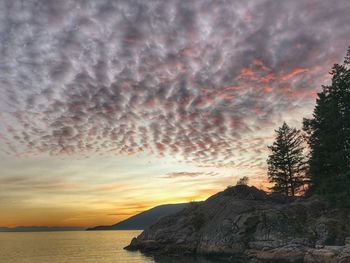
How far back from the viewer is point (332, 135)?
56094 millimetres

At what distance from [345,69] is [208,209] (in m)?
33.6

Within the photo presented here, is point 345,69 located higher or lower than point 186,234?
higher

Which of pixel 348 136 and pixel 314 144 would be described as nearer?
pixel 348 136

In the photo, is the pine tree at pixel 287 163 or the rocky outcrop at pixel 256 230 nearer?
the rocky outcrop at pixel 256 230

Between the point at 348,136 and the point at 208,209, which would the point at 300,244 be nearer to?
the point at 348,136

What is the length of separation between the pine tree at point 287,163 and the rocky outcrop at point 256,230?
12.0 m

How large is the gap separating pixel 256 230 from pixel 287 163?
28899 millimetres

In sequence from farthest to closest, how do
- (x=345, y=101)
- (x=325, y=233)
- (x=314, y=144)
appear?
(x=314, y=144) < (x=345, y=101) < (x=325, y=233)

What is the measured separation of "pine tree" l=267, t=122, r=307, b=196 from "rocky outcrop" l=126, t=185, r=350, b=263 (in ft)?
39.3

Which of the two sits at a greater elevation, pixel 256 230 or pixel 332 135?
pixel 332 135

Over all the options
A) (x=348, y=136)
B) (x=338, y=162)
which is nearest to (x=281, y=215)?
(x=338, y=162)

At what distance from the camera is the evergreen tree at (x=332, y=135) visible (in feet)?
180

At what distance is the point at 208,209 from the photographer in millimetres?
70125

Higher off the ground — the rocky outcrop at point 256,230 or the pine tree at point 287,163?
the pine tree at point 287,163
